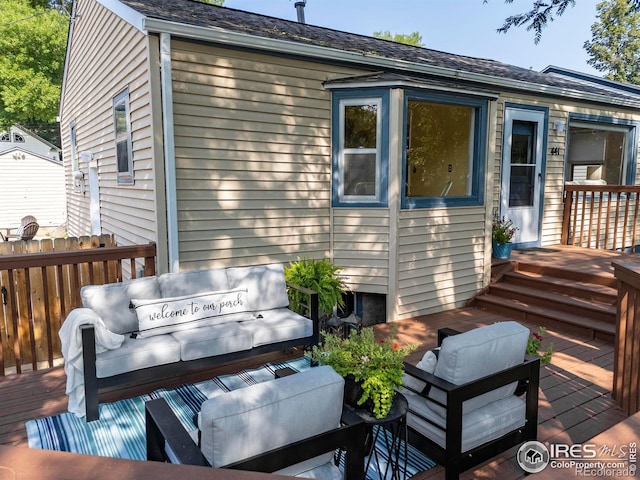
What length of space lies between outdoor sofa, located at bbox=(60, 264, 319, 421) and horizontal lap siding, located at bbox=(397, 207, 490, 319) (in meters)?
1.80

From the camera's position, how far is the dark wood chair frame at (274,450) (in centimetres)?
170

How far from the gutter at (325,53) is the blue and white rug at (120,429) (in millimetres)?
3342

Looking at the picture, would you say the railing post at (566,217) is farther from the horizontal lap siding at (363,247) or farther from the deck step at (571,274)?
the horizontal lap siding at (363,247)

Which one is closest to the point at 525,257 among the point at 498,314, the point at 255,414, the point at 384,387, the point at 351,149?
the point at 498,314

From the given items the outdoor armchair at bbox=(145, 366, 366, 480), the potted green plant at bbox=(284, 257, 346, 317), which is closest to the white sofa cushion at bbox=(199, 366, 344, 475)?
the outdoor armchair at bbox=(145, 366, 366, 480)

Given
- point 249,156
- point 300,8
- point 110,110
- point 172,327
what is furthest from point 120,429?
point 300,8

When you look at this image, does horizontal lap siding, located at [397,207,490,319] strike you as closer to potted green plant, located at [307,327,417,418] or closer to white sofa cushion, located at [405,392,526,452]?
white sofa cushion, located at [405,392,526,452]

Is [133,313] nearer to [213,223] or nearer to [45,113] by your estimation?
[213,223]

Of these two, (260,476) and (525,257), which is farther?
(525,257)

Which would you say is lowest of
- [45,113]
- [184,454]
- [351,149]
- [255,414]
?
[184,454]

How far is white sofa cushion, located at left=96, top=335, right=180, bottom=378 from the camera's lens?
124 inches

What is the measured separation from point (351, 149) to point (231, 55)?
5.86 feet

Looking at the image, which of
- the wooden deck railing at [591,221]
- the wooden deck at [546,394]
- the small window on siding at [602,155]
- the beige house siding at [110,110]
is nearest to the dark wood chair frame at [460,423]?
the wooden deck at [546,394]

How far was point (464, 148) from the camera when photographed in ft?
20.9
